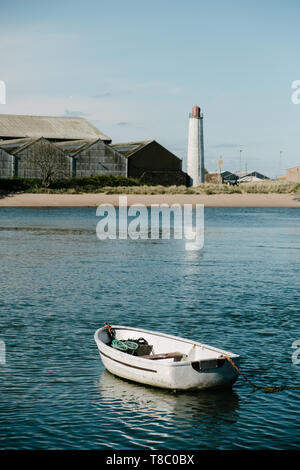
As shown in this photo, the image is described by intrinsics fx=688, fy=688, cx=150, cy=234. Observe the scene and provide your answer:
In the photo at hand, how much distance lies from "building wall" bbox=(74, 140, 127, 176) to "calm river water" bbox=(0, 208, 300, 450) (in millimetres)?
70690

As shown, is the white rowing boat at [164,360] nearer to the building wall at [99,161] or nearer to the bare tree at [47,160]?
the bare tree at [47,160]

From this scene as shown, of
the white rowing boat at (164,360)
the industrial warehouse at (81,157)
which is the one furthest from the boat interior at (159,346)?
the industrial warehouse at (81,157)

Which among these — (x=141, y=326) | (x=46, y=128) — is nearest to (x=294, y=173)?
(x=46, y=128)

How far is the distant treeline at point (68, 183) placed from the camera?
113 m

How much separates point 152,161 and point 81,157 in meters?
14.0

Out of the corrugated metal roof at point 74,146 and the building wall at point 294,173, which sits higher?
the corrugated metal roof at point 74,146

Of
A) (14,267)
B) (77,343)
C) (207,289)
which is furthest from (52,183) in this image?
(77,343)

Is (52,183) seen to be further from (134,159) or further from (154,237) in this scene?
(154,237)

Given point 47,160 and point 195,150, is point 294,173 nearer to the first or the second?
point 195,150

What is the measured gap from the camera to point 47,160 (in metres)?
116

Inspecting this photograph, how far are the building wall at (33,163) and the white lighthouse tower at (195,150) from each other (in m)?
24.2

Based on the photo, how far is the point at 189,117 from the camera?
13100 centimetres

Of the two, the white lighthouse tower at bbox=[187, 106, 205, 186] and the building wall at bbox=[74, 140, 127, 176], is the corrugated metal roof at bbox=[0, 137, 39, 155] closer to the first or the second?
the building wall at bbox=[74, 140, 127, 176]

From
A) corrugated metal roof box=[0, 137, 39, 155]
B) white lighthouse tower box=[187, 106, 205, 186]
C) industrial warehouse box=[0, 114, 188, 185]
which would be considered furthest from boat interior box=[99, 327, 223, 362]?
white lighthouse tower box=[187, 106, 205, 186]
